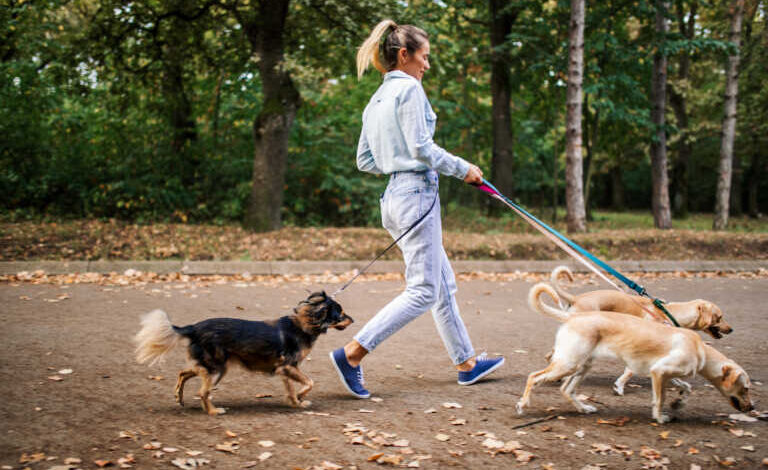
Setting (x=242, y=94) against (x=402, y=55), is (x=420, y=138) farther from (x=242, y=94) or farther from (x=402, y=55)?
(x=242, y=94)

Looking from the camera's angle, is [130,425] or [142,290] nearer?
[130,425]

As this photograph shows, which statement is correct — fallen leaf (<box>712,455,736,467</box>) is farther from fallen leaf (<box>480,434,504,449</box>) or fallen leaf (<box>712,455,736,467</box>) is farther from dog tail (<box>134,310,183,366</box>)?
dog tail (<box>134,310,183,366</box>)

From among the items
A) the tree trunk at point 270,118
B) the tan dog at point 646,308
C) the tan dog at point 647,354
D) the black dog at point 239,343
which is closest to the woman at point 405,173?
the black dog at point 239,343

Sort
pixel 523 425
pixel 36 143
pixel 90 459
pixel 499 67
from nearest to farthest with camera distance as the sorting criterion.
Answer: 1. pixel 90 459
2. pixel 523 425
3. pixel 36 143
4. pixel 499 67

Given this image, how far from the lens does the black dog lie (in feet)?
12.3

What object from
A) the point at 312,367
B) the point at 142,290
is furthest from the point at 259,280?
the point at 312,367

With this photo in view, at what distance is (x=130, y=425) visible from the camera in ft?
11.7

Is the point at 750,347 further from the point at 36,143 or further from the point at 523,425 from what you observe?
the point at 36,143

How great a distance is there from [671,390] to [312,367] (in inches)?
114

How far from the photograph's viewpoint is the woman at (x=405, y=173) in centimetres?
405

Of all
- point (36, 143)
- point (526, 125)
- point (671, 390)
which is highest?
point (526, 125)

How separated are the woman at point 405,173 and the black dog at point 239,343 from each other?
341mm

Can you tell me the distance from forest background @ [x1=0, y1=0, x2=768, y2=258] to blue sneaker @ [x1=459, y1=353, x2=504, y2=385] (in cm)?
799

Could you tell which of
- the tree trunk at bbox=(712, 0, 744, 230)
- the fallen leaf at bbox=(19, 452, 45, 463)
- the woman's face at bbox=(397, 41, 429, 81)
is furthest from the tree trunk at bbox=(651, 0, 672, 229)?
the fallen leaf at bbox=(19, 452, 45, 463)
